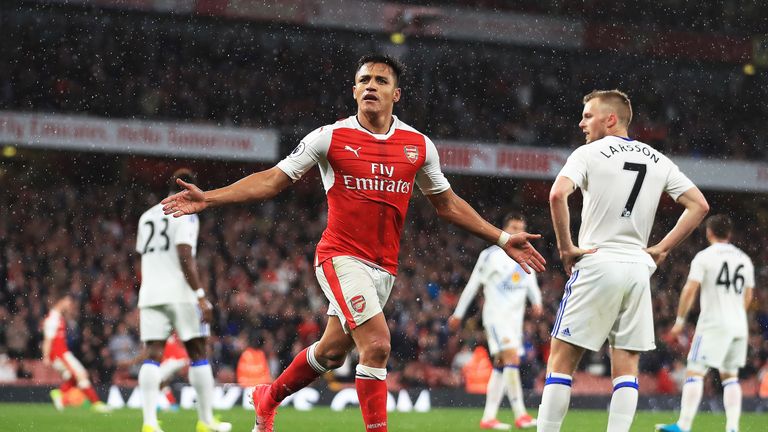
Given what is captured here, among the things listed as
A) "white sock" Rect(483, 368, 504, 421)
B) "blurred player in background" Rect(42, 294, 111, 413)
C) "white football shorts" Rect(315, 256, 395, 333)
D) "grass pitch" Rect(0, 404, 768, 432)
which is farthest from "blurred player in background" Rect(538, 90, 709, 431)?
"blurred player in background" Rect(42, 294, 111, 413)

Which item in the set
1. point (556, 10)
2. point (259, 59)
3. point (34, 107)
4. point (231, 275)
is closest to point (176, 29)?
point (259, 59)

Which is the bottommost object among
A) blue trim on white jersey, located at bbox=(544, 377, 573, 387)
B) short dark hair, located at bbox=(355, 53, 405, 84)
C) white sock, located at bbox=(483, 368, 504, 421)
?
white sock, located at bbox=(483, 368, 504, 421)

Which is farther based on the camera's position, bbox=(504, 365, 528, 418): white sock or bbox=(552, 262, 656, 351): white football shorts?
bbox=(504, 365, 528, 418): white sock

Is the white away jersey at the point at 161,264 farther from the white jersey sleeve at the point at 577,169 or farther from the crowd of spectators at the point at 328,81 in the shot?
the crowd of spectators at the point at 328,81

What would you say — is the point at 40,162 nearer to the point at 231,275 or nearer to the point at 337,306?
the point at 231,275

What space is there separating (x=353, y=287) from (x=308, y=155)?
760 mm

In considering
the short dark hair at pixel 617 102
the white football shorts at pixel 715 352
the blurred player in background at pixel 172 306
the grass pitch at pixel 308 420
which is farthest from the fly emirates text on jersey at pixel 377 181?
the white football shorts at pixel 715 352

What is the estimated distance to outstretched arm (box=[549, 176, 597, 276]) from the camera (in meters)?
5.89

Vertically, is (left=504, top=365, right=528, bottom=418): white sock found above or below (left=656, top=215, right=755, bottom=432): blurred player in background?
below

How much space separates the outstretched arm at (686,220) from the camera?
20.4ft

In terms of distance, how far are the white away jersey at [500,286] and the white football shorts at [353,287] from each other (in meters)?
5.42

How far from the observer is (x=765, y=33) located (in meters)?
28.1

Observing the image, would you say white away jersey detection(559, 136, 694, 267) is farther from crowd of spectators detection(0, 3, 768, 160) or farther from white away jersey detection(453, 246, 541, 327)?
crowd of spectators detection(0, 3, 768, 160)

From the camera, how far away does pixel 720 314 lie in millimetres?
9891
